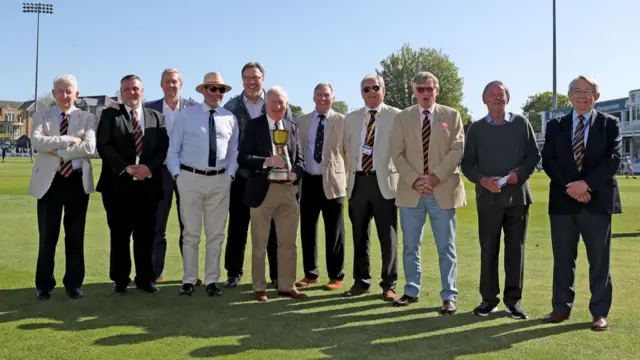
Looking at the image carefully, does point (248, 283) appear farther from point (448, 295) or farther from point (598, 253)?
point (598, 253)

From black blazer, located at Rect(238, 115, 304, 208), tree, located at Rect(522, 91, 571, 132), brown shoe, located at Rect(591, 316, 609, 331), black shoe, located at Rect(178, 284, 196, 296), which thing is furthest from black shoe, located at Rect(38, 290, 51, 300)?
tree, located at Rect(522, 91, 571, 132)

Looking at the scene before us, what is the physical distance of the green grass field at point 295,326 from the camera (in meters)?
4.51

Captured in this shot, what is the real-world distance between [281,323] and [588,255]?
2.83 m

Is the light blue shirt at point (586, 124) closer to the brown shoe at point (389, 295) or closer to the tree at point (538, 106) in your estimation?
the brown shoe at point (389, 295)

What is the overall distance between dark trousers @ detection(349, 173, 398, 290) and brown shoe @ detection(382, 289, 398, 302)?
51mm

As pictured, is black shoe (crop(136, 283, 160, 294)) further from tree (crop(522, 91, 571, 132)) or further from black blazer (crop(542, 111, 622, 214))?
tree (crop(522, 91, 571, 132))

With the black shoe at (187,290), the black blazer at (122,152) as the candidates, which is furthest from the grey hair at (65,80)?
the black shoe at (187,290)

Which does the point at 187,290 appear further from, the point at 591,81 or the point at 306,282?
the point at 591,81

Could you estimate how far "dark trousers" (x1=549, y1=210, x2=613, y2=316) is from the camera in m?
5.30

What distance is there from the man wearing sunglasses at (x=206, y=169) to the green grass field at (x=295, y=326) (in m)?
0.47

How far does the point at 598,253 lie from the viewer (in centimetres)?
535

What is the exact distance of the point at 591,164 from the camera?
210 inches

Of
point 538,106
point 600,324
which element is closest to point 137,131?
point 600,324

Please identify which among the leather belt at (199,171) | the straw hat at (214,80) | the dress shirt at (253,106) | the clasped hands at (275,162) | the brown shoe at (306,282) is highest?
the straw hat at (214,80)
